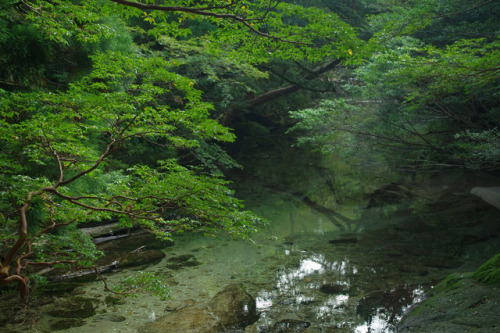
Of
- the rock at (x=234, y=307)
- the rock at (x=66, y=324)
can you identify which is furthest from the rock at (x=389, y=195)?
the rock at (x=66, y=324)

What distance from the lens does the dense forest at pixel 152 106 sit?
131 inches

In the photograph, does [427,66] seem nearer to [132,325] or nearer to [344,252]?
[344,252]

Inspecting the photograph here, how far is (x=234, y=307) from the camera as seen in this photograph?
5.06 metres

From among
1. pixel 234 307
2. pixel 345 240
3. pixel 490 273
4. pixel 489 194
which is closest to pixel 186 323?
pixel 234 307

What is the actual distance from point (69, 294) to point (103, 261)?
4.27 feet

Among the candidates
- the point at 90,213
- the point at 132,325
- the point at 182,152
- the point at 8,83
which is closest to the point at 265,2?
the point at 90,213

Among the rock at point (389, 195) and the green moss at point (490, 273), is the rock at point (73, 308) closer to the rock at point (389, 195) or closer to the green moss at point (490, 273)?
the green moss at point (490, 273)

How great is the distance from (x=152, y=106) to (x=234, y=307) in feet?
11.3

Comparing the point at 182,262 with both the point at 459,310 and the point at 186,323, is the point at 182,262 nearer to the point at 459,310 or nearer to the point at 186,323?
the point at 186,323

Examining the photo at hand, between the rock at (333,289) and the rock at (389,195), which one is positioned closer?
the rock at (333,289)

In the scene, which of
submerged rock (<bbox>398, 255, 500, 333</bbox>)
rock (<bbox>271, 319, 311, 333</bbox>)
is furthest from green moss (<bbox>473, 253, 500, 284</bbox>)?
rock (<bbox>271, 319, 311, 333</bbox>)

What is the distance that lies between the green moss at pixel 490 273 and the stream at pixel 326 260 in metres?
1.04

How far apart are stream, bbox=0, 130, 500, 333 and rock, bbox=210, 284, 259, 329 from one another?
12 cm

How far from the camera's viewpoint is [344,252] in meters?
7.24
